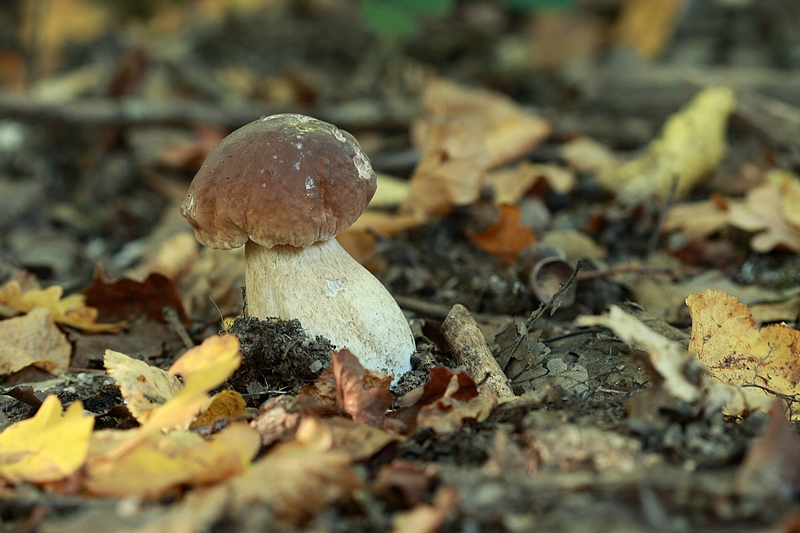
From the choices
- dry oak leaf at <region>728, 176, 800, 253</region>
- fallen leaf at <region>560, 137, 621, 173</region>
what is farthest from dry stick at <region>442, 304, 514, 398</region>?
fallen leaf at <region>560, 137, 621, 173</region>

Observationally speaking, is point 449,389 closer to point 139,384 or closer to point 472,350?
point 472,350

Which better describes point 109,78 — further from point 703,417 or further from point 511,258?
point 703,417

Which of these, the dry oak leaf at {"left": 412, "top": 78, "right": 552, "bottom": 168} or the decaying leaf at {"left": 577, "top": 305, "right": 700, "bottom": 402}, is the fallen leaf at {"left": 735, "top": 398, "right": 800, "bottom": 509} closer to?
the decaying leaf at {"left": 577, "top": 305, "right": 700, "bottom": 402}

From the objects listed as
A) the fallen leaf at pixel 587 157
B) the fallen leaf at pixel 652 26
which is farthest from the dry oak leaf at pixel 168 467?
the fallen leaf at pixel 652 26

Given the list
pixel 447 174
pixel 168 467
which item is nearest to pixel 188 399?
pixel 168 467

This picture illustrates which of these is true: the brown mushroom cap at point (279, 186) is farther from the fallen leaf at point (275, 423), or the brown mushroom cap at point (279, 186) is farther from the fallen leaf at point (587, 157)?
the fallen leaf at point (587, 157)

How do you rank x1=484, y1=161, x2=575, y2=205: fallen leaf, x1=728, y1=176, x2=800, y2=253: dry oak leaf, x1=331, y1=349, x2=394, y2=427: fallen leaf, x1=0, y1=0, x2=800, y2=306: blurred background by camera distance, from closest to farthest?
x1=331, y1=349, x2=394, y2=427: fallen leaf < x1=728, y1=176, x2=800, y2=253: dry oak leaf < x1=484, y1=161, x2=575, y2=205: fallen leaf < x1=0, y1=0, x2=800, y2=306: blurred background
